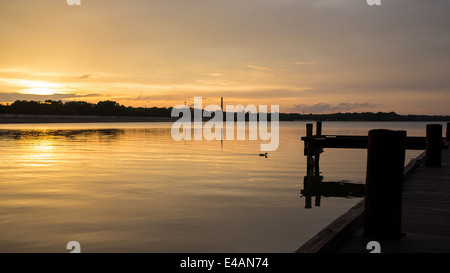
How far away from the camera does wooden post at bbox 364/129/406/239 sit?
588cm

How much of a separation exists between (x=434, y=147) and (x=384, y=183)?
12.9m

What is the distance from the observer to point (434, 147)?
17.2 metres

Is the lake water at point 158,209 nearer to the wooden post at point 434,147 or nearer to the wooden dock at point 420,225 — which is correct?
the wooden dock at point 420,225

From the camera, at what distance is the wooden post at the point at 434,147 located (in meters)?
16.9

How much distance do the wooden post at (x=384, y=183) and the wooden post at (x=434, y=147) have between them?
1228 cm

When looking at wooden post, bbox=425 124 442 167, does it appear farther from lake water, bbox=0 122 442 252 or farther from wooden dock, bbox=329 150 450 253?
wooden dock, bbox=329 150 450 253

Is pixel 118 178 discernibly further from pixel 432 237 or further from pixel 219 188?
pixel 432 237

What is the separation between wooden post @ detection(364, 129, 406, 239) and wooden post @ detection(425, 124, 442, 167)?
40.3ft

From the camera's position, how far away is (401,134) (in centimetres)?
600

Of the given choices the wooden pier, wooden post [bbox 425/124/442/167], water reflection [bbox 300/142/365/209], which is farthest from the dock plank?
wooden post [bbox 425/124/442/167]

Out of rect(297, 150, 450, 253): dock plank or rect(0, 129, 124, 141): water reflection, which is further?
rect(0, 129, 124, 141): water reflection

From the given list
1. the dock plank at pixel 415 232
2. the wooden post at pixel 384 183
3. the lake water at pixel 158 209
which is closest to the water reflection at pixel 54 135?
the lake water at pixel 158 209

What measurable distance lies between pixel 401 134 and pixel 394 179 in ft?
2.20
